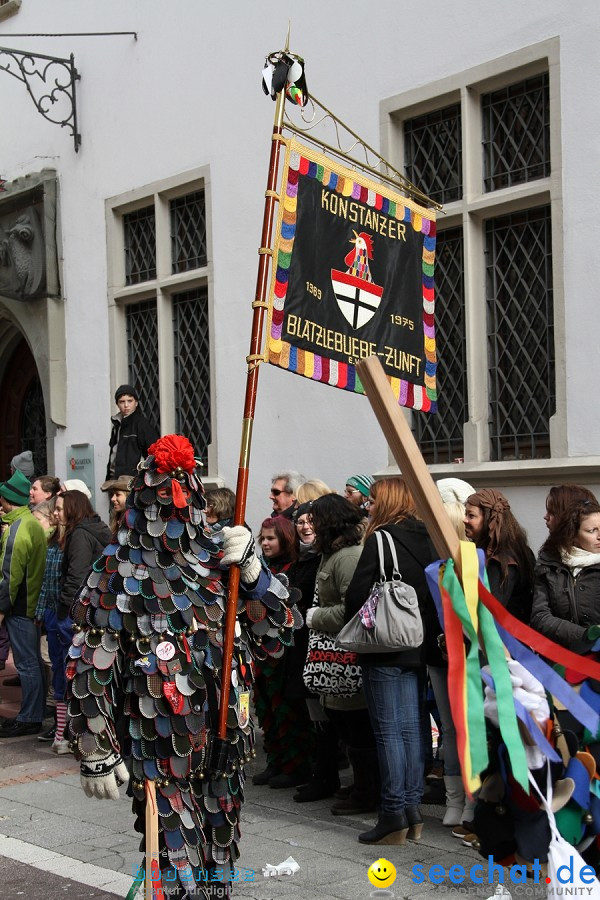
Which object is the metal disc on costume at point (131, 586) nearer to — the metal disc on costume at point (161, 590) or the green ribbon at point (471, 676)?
the metal disc on costume at point (161, 590)

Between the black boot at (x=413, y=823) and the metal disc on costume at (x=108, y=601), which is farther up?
the metal disc on costume at (x=108, y=601)

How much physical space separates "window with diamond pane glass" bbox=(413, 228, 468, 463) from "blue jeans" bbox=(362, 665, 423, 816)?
3190 mm

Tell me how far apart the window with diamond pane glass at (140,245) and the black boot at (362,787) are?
6437 mm

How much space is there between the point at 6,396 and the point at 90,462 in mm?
2739

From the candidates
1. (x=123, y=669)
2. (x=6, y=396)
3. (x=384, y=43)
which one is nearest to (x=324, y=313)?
(x=123, y=669)

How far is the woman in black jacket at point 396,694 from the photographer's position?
536 centimetres

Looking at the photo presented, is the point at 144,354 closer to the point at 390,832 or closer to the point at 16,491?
the point at 16,491

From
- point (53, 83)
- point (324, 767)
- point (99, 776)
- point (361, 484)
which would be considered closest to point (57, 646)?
point (361, 484)

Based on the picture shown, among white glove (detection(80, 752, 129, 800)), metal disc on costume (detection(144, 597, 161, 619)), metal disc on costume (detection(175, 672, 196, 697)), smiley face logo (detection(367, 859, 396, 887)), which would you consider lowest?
smiley face logo (detection(367, 859, 396, 887))

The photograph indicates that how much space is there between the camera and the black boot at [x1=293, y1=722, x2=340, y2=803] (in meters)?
6.29

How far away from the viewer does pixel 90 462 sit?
38.3 feet

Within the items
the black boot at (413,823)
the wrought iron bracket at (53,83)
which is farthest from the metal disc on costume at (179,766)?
the wrought iron bracket at (53,83)

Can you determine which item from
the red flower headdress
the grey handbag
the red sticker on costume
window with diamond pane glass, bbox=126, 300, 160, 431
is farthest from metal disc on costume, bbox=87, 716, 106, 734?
window with diamond pane glass, bbox=126, 300, 160, 431

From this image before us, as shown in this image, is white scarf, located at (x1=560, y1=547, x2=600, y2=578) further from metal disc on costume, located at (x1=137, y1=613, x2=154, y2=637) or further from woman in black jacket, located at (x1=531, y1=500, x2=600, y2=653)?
metal disc on costume, located at (x1=137, y1=613, x2=154, y2=637)
